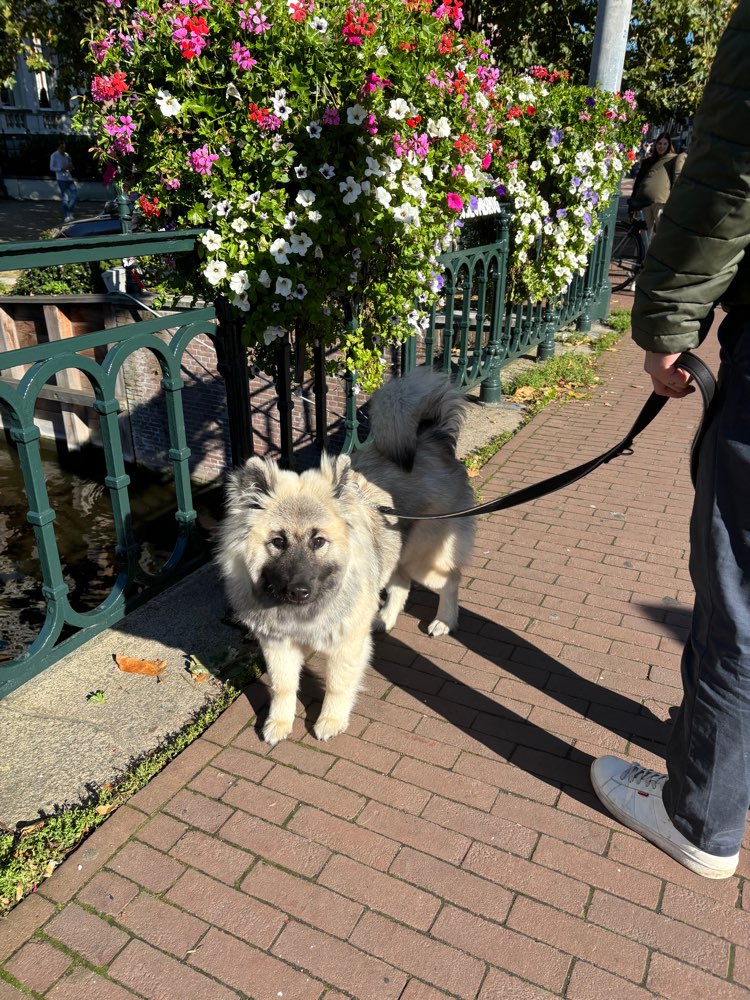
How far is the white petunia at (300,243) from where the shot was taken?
3.49 meters

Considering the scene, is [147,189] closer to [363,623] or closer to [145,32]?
[145,32]

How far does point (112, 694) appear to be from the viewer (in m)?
3.09

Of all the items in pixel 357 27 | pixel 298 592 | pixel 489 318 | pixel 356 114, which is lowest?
pixel 489 318

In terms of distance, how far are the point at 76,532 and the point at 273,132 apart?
25.2 ft

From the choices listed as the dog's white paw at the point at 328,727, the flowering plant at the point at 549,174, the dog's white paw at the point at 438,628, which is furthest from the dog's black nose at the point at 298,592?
the flowering plant at the point at 549,174

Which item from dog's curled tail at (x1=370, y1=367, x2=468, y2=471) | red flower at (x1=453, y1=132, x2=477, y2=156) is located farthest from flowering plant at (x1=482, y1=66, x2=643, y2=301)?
dog's curled tail at (x1=370, y1=367, x2=468, y2=471)

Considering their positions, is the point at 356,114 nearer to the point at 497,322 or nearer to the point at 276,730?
the point at 276,730

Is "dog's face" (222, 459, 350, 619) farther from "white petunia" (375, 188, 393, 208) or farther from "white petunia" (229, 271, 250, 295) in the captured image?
"white petunia" (375, 188, 393, 208)

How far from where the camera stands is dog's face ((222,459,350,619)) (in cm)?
278

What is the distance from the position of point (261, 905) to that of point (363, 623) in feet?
3.70

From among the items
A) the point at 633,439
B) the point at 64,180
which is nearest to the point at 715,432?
the point at 633,439

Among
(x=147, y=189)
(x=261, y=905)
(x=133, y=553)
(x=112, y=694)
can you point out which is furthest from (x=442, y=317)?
(x=261, y=905)

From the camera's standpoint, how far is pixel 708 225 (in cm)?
183

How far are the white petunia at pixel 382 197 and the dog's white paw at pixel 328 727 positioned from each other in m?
2.62
